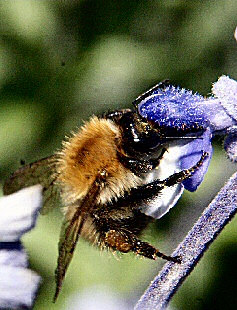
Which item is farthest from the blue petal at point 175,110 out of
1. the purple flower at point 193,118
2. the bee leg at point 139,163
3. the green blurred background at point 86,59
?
the green blurred background at point 86,59

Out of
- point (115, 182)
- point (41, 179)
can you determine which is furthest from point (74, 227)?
point (41, 179)

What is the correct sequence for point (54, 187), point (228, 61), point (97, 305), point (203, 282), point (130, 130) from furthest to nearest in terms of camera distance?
point (228, 61), point (203, 282), point (97, 305), point (54, 187), point (130, 130)

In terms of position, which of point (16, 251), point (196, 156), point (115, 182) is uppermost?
point (196, 156)

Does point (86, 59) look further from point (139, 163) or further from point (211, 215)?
point (211, 215)

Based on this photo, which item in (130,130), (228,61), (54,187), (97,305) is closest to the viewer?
(130,130)

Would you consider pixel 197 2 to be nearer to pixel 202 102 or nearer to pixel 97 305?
pixel 97 305

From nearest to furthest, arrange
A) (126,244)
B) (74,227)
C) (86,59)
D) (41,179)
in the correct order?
1. (74,227)
2. (126,244)
3. (41,179)
4. (86,59)

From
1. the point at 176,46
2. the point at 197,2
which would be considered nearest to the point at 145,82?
the point at 176,46
